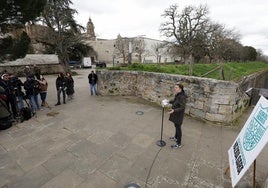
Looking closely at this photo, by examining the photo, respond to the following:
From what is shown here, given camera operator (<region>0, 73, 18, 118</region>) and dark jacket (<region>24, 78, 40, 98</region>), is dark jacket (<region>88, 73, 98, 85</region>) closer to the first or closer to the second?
dark jacket (<region>24, 78, 40, 98</region>)

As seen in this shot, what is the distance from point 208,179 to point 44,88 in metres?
6.77

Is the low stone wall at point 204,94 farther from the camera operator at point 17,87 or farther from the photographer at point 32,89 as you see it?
the camera operator at point 17,87

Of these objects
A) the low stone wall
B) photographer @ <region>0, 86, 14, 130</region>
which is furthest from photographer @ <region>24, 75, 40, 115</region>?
the low stone wall

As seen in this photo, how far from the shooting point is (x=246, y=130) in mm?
2541

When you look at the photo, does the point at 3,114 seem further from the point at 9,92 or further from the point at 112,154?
the point at 112,154

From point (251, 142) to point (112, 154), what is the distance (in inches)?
107

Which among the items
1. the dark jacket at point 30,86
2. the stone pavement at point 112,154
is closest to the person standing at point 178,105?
the stone pavement at point 112,154

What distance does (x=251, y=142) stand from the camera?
223 centimetres

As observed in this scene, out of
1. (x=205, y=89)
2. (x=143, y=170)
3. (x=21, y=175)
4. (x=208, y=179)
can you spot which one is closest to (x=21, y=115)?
(x=21, y=175)

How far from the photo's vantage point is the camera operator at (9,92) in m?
4.97

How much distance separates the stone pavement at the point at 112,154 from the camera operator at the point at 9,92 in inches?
28.4

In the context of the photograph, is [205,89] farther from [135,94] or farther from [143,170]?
[135,94]

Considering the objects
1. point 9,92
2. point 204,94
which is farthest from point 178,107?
point 9,92

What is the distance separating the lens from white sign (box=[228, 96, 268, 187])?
2.01 m
